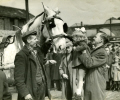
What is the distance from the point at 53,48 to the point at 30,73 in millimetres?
668

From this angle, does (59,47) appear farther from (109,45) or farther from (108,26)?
(109,45)

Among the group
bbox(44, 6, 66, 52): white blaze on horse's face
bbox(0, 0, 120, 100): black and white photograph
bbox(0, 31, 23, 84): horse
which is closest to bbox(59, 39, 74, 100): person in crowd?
bbox(0, 0, 120, 100): black and white photograph

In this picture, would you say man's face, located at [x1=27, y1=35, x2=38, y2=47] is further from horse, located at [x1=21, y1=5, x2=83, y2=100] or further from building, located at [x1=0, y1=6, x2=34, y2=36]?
building, located at [x1=0, y1=6, x2=34, y2=36]

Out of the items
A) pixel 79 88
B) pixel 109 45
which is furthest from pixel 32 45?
pixel 109 45

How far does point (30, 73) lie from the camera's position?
1.89m

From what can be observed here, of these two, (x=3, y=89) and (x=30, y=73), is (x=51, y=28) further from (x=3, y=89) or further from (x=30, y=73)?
(x=3, y=89)

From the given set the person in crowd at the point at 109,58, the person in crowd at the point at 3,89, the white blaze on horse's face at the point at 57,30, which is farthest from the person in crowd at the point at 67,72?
the person in crowd at the point at 109,58

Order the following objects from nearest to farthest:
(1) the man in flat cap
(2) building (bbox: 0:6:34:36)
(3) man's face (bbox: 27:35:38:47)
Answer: (1) the man in flat cap → (3) man's face (bbox: 27:35:38:47) → (2) building (bbox: 0:6:34:36)

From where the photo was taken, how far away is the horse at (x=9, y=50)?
8.70 feet

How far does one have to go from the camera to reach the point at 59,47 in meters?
2.49

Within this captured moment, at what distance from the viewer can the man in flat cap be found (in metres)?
1.78

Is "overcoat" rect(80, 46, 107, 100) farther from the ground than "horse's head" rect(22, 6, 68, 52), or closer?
closer

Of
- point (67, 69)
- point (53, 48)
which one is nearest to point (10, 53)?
point (53, 48)

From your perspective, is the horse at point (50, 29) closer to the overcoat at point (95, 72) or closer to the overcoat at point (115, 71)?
the overcoat at point (95, 72)
